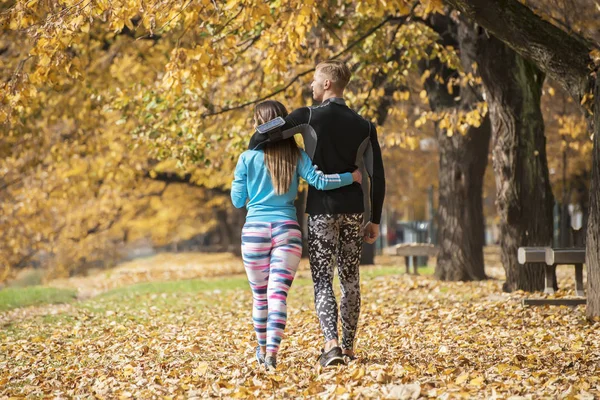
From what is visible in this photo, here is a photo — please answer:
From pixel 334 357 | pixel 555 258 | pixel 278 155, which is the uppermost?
pixel 278 155

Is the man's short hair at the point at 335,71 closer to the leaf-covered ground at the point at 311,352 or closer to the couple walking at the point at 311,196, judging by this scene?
the couple walking at the point at 311,196

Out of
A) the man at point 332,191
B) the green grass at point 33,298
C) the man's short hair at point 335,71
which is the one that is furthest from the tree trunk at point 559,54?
the green grass at point 33,298

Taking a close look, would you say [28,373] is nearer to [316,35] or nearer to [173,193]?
[316,35]

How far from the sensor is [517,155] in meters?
12.5

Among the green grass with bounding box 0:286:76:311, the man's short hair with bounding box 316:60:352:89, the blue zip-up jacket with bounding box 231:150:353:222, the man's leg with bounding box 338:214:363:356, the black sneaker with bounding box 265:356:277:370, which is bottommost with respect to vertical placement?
the black sneaker with bounding box 265:356:277:370

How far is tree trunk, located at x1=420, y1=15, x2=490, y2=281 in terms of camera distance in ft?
51.9

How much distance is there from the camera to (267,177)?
20.2ft


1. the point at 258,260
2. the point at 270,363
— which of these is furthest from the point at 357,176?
the point at 270,363

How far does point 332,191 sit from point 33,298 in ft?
36.7

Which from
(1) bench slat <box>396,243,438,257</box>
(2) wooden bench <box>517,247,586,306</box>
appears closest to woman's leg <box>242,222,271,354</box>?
(2) wooden bench <box>517,247,586,306</box>

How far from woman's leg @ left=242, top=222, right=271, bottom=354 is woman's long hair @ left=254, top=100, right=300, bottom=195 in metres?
0.30

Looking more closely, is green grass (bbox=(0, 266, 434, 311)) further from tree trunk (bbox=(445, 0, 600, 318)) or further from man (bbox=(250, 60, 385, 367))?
man (bbox=(250, 60, 385, 367))

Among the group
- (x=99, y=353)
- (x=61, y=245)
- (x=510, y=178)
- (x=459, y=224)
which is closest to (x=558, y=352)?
(x=99, y=353)

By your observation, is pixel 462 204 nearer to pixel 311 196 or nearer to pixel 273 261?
pixel 311 196
